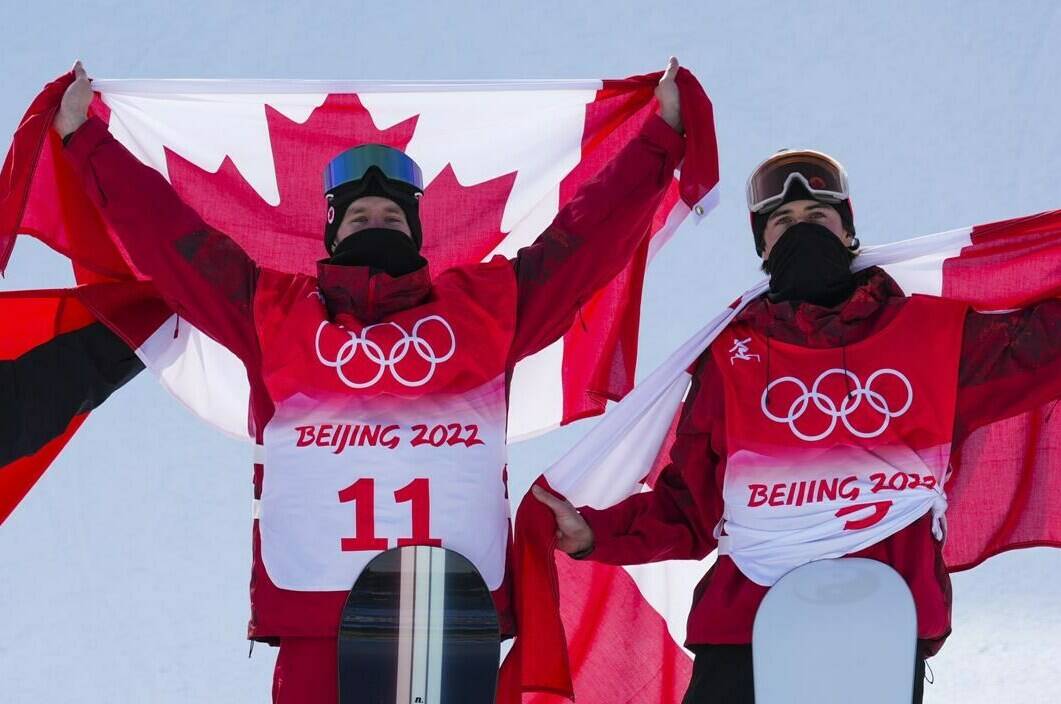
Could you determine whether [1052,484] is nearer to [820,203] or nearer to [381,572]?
[820,203]

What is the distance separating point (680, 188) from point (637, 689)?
1955mm

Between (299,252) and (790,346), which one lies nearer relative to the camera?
(790,346)

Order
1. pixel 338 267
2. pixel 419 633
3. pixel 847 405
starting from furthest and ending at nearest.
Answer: pixel 338 267
pixel 847 405
pixel 419 633

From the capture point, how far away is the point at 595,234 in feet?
22.6

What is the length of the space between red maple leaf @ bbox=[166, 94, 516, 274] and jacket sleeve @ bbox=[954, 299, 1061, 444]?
203 centimetres

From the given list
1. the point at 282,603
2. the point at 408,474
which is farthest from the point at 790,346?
the point at 282,603

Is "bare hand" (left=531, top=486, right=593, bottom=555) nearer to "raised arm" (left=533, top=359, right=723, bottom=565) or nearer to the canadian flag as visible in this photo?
"raised arm" (left=533, top=359, right=723, bottom=565)

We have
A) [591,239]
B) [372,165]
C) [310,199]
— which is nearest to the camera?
[591,239]

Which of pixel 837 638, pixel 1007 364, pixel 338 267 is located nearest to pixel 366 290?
pixel 338 267

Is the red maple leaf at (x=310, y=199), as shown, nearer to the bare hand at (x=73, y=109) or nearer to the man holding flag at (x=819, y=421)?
the bare hand at (x=73, y=109)

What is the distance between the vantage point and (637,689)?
24.7 ft

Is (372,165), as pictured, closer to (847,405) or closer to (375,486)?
(375,486)

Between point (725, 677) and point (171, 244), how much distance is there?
2.41m

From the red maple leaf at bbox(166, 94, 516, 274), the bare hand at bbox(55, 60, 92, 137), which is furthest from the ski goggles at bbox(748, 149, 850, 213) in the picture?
the bare hand at bbox(55, 60, 92, 137)
